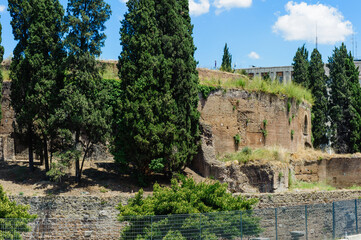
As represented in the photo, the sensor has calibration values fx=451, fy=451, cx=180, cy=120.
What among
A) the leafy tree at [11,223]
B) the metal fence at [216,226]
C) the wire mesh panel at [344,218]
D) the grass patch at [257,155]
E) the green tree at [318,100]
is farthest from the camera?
the green tree at [318,100]

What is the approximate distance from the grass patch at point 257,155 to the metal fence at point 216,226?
7228mm

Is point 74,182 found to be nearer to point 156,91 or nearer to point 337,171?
point 156,91

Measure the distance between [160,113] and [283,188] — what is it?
8.02 m

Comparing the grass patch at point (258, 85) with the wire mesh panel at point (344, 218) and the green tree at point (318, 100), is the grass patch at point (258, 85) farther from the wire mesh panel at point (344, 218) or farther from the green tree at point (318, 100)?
the wire mesh panel at point (344, 218)

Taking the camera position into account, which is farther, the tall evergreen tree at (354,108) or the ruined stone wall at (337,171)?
the tall evergreen tree at (354,108)

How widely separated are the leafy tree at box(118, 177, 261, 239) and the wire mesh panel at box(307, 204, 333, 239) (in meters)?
2.11

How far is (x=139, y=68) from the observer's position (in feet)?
71.3

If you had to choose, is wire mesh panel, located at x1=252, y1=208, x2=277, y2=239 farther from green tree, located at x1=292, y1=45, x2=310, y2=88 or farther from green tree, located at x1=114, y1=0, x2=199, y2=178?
green tree, located at x1=292, y1=45, x2=310, y2=88

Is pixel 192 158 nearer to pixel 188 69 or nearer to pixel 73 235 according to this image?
pixel 188 69

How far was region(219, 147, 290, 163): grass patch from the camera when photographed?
24.0 meters

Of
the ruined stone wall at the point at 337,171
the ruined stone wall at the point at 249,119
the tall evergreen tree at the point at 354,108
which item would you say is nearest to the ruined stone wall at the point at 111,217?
Answer: the ruined stone wall at the point at 249,119

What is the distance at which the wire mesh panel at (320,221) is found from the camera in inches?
615

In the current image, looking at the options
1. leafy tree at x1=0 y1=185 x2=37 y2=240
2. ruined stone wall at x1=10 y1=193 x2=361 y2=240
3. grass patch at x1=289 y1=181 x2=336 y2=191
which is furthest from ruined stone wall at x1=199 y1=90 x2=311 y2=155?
leafy tree at x1=0 y1=185 x2=37 y2=240

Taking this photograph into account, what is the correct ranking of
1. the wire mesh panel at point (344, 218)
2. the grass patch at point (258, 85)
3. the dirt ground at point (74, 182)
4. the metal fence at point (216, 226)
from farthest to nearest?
the grass patch at point (258, 85)
the dirt ground at point (74, 182)
the wire mesh panel at point (344, 218)
the metal fence at point (216, 226)
